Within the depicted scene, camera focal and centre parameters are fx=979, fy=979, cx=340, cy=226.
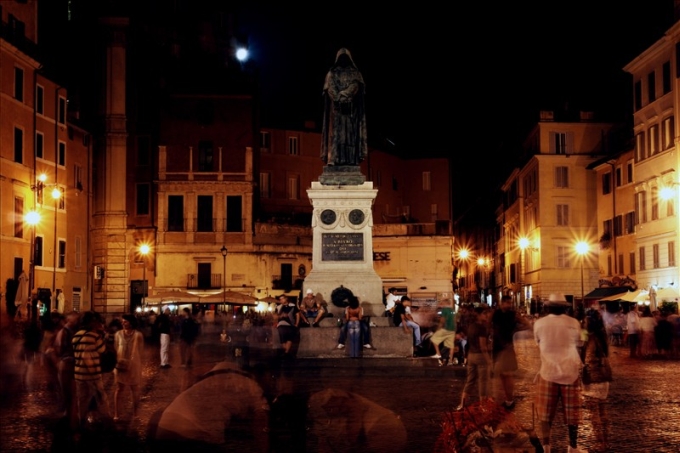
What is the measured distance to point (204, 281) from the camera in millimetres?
58094

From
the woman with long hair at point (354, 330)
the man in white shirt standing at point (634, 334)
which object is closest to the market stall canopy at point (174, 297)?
the man in white shirt standing at point (634, 334)

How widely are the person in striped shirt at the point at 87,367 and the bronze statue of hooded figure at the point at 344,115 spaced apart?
12.1 metres

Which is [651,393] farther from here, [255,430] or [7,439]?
[7,439]

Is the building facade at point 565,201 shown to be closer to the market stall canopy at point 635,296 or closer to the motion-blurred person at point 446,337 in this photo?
the market stall canopy at point 635,296

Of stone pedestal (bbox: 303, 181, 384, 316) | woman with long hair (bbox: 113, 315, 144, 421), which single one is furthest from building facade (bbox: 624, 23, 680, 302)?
woman with long hair (bbox: 113, 315, 144, 421)

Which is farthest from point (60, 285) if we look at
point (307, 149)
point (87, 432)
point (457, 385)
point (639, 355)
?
point (87, 432)

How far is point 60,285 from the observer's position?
50.0 meters

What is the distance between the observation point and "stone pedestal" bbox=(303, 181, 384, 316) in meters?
22.3

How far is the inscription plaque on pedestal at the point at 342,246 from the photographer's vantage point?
74.4 feet

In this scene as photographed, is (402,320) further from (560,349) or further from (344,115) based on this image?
(560,349)

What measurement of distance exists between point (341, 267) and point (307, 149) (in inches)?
1760

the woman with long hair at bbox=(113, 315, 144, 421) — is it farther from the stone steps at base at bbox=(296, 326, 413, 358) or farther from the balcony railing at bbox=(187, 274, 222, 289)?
the balcony railing at bbox=(187, 274, 222, 289)

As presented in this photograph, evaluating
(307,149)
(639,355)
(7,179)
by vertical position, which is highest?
(307,149)

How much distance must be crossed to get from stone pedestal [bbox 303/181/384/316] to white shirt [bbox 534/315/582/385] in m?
11.5
